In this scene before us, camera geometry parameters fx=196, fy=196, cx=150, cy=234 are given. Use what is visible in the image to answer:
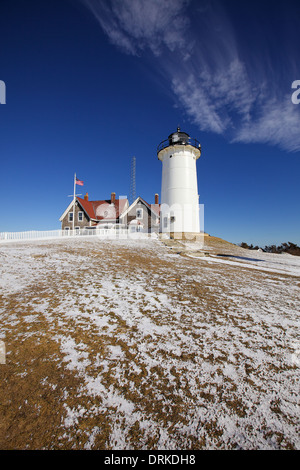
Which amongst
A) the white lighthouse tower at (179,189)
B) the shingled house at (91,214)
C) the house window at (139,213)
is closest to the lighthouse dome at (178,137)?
the white lighthouse tower at (179,189)

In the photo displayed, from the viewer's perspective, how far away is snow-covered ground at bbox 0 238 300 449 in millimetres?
1608

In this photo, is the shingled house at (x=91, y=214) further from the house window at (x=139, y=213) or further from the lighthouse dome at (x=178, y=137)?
the lighthouse dome at (x=178, y=137)

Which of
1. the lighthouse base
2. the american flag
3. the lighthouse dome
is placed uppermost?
the lighthouse dome

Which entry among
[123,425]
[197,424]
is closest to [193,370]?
[197,424]

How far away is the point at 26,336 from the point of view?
277 cm

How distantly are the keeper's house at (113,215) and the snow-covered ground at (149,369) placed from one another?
25.1 metres

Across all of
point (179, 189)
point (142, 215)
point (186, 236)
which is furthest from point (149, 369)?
point (142, 215)

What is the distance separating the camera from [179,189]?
76.3ft

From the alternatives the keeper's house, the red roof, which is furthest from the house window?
the red roof

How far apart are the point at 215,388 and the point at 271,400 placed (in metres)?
0.51

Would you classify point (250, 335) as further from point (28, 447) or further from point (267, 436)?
point (28, 447)

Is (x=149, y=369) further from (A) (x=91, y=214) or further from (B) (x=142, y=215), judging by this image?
(A) (x=91, y=214)

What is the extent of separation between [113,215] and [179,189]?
12358 mm

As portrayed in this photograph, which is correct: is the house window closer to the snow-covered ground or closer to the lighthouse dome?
the lighthouse dome
